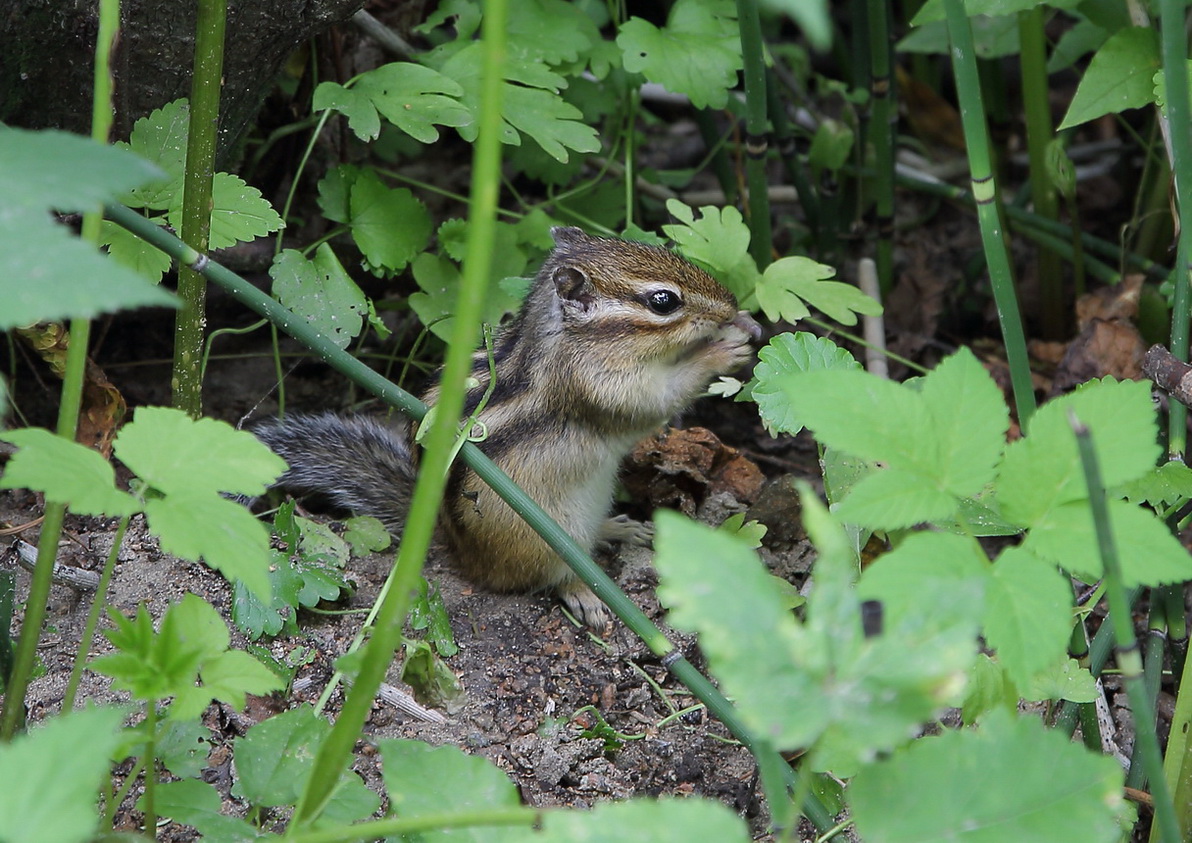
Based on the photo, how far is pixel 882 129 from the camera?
3.27 metres

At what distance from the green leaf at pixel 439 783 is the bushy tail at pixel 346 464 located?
141 cm

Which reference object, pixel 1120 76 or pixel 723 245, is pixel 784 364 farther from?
pixel 1120 76

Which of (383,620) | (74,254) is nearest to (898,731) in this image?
(383,620)

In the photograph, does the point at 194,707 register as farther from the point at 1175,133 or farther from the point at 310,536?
the point at 1175,133

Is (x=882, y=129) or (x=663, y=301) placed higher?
(x=882, y=129)

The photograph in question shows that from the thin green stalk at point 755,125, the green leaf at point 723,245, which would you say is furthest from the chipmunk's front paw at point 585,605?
the thin green stalk at point 755,125

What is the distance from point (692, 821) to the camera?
0.99 metres

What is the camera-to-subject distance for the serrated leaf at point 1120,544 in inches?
49.0

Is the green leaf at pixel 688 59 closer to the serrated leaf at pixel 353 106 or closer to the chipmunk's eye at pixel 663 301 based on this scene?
the chipmunk's eye at pixel 663 301

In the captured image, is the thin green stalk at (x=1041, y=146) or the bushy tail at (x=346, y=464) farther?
the thin green stalk at (x=1041, y=146)

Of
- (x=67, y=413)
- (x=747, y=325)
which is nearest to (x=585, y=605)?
(x=747, y=325)

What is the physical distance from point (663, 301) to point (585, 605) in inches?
28.4

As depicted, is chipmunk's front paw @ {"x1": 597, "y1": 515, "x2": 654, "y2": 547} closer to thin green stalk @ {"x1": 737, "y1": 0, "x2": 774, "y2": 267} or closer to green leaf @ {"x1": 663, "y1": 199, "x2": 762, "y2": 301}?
green leaf @ {"x1": 663, "y1": 199, "x2": 762, "y2": 301}

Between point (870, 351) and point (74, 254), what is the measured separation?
2463 millimetres
